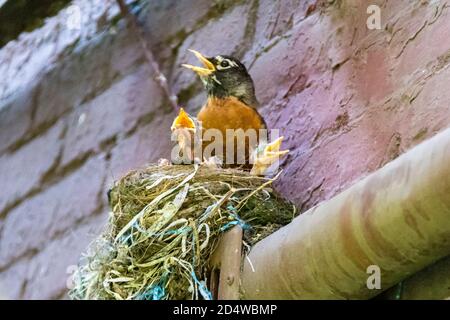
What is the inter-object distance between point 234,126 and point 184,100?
0.76 meters

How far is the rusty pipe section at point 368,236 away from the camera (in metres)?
2.39

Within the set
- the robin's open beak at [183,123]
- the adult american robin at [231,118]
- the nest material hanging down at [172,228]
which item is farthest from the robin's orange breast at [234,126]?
the nest material hanging down at [172,228]

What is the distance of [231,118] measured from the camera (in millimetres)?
4164

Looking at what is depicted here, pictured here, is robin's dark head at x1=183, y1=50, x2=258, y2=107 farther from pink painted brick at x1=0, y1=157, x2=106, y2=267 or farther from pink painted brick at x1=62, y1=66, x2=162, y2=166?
pink painted brick at x1=0, y1=157, x2=106, y2=267

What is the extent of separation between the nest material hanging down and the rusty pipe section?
29cm

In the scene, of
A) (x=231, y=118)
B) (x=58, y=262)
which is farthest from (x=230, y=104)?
(x=58, y=262)

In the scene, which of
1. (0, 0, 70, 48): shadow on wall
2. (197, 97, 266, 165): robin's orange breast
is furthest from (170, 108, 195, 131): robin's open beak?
(0, 0, 70, 48): shadow on wall

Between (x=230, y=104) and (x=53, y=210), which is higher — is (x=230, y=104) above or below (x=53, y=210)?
above

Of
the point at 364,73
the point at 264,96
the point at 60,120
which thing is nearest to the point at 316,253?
the point at 364,73

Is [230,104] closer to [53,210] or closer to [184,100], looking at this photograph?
[184,100]

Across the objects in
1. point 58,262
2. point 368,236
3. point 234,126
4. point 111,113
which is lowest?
point 58,262

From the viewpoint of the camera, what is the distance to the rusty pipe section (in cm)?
239

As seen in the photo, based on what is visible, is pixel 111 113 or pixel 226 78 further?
pixel 111 113

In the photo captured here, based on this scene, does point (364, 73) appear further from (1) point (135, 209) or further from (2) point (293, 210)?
(1) point (135, 209)
